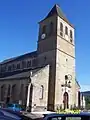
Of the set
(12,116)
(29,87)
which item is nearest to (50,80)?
(29,87)

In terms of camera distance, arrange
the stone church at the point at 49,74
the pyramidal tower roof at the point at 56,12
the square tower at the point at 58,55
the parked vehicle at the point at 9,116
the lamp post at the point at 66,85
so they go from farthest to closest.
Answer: the pyramidal tower roof at the point at 56,12 < the lamp post at the point at 66,85 < the square tower at the point at 58,55 < the stone church at the point at 49,74 < the parked vehicle at the point at 9,116

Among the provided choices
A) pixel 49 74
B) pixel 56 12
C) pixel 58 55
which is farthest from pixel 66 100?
pixel 56 12

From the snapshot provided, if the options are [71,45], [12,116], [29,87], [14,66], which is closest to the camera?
[12,116]

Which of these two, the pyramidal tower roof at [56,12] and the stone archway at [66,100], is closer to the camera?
the stone archway at [66,100]

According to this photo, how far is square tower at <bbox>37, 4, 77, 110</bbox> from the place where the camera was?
125 ft

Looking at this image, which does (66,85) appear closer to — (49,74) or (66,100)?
(66,100)

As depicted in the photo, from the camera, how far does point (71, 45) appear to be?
4419 cm

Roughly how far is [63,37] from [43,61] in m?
6.56

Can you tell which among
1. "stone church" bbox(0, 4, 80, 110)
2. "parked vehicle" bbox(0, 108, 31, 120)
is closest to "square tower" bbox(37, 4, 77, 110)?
"stone church" bbox(0, 4, 80, 110)

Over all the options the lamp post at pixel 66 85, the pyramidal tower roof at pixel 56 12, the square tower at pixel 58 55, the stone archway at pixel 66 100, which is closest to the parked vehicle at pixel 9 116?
the square tower at pixel 58 55

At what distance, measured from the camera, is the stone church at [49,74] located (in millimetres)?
36397

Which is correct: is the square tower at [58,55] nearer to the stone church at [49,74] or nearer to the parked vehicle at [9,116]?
the stone church at [49,74]

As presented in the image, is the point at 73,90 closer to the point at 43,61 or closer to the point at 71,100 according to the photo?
the point at 71,100

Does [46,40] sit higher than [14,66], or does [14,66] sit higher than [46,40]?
[46,40]
